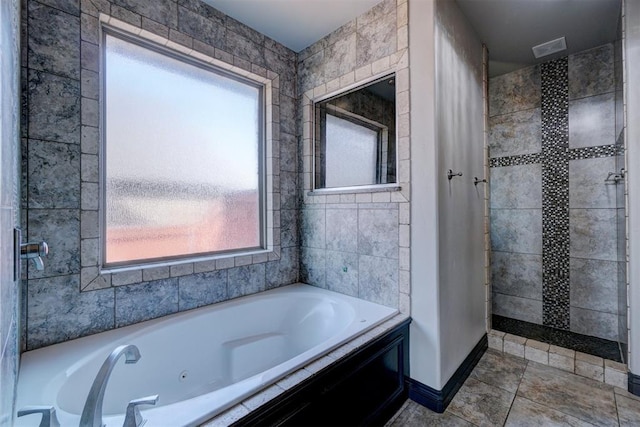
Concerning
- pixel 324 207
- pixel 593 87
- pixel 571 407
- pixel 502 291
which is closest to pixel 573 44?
pixel 593 87

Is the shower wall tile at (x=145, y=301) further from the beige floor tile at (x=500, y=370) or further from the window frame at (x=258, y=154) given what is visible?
the beige floor tile at (x=500, y=370)

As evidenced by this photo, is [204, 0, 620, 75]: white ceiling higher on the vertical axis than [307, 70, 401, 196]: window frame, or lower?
higher

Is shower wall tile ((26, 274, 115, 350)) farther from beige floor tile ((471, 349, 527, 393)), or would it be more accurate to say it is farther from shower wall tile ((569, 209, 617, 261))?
shower wall tile ((569, 209, 617, 261))

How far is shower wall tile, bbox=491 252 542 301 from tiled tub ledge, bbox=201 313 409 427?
1.97m

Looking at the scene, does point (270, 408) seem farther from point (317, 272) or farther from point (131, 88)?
point (131, 88)

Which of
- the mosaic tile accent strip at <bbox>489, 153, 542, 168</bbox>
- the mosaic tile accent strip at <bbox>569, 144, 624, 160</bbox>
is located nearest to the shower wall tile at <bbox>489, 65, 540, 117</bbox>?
the mosaic tile accent strip at <bbox>489, 153, 542, 168</bbox>

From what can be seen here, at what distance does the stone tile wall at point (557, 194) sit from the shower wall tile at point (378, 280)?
177 centimetres

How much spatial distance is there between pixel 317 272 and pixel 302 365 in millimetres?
1232

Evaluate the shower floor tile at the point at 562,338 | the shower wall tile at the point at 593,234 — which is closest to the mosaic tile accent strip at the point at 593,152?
the shower wall tile at the point at 593,234

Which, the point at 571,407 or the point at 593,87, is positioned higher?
the point at 593,87

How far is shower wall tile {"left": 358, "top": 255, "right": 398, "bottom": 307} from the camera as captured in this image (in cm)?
194

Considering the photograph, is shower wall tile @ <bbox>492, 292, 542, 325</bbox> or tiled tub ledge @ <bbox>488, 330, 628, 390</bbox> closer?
tiled tub ledge @ <bbox>488, 330, 628, 390</bbox>

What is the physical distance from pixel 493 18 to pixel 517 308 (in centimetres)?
263

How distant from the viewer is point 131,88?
179cm
